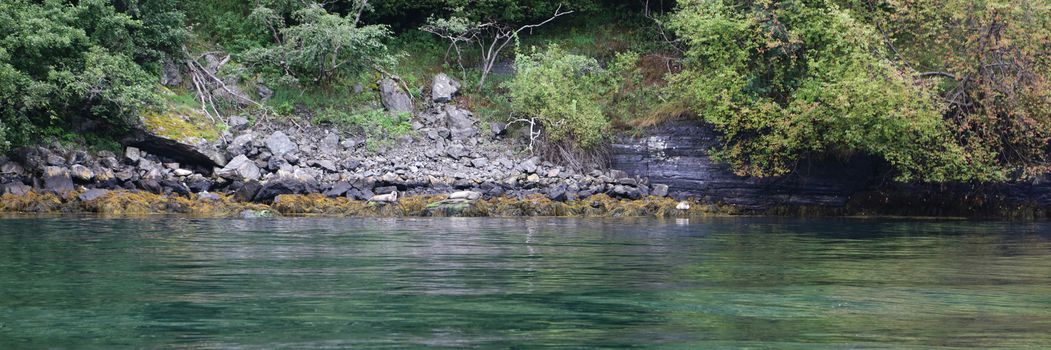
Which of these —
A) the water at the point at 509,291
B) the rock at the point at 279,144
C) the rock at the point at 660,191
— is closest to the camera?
the water at the point at 509,291

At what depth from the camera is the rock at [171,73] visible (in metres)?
28.0

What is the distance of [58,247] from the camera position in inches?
493

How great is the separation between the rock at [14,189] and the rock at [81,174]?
1.05 metres

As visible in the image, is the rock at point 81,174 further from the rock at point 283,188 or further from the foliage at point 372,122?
the foliage at point 372,122

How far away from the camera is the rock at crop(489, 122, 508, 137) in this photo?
2894 cm

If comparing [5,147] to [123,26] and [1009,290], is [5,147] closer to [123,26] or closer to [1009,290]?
[123,26]

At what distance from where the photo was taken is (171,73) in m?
28.2

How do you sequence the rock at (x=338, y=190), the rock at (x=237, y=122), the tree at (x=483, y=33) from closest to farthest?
the rock at (x=338, y=190)
the rock at (x=237, y=122)
the tree at (x=483, y=33)

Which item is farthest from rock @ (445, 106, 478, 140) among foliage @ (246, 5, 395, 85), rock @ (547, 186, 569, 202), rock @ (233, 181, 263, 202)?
rock @ (233, 181, 263, 202)

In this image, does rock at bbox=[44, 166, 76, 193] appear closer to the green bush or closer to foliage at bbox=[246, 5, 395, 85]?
foliage at bbox=[246, 5, 395, 85]

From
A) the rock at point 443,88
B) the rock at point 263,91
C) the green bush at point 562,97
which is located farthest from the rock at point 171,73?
the green bush at point 562,97

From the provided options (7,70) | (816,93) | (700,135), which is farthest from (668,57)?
(7,70)

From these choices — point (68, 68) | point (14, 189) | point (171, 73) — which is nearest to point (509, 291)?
point (14, 189)

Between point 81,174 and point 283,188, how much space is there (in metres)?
4.31
